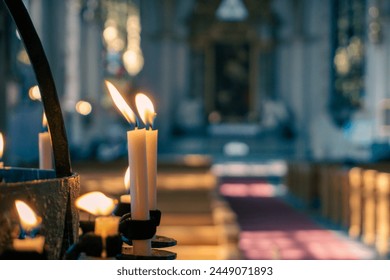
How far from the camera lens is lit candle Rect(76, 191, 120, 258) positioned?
0.66 meters

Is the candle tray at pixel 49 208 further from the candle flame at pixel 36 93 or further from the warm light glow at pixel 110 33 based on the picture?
the warm light glow at pixel 110 33

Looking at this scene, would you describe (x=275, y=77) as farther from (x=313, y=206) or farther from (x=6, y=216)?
(x=6, y=216)

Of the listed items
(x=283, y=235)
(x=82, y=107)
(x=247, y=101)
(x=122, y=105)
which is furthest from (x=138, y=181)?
(x=247, y=101)

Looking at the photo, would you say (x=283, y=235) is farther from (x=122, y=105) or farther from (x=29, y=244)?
(x=29, y=244)

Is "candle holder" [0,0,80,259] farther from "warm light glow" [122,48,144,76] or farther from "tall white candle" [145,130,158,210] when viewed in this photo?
"warm light glow" [122,48,144,76]

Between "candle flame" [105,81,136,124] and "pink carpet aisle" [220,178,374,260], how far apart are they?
5009mm

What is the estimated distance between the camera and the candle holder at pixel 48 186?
67 centimetres

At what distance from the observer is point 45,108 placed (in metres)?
0.85

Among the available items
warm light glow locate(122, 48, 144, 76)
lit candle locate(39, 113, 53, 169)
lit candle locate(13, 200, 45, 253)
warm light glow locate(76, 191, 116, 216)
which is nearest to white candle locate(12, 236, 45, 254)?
lit candle locate(13, 200, 45, 253)

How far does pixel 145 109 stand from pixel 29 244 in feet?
1.11

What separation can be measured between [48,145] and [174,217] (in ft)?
10.4

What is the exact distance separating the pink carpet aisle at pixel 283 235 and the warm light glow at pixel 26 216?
520 cm

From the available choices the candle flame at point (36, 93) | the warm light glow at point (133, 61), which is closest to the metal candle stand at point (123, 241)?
the candle flame at point (36, 93)
